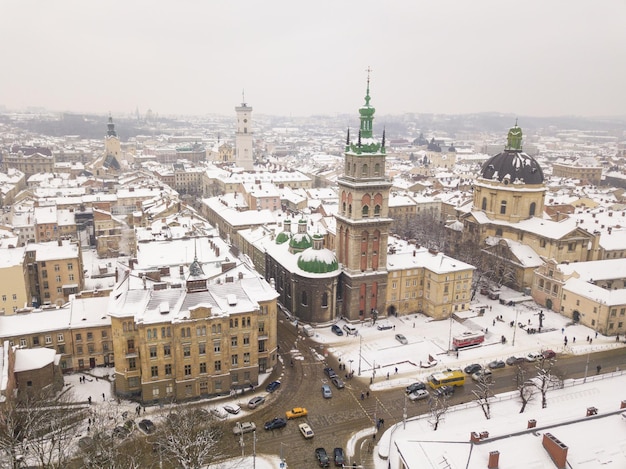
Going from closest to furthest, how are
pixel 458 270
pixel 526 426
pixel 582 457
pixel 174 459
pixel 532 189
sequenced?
pixel 582 457, pixel 526 426, pixel 174 459, pixel 458 270, pixel 532 189

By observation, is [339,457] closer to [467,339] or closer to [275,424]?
[275,424]

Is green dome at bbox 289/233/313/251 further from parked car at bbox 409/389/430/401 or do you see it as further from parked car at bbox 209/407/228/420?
parked car at bbox 209/407/228/420

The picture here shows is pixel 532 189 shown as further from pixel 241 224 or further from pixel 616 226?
pixel 241 224

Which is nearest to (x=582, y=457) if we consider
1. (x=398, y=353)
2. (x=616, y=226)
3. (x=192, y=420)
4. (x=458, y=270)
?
(x=192, y=420)

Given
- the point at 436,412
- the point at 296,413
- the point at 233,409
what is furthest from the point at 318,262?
the point at 436,412

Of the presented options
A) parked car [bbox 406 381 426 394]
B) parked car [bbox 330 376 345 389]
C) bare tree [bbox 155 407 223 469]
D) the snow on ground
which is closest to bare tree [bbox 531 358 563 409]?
the snow on ground

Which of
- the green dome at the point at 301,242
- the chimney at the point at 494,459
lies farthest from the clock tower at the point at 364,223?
the chimney at the point at 494,459
